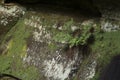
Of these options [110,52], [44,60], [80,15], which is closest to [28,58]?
[44,60]

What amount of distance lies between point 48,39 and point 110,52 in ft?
2.52

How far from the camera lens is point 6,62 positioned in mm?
3721

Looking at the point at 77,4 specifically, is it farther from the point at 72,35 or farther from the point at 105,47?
the point at 105,47

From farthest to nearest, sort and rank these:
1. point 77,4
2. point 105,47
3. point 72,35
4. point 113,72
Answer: point 77,4 < point 72,35 < point 105,47 < point 113,72

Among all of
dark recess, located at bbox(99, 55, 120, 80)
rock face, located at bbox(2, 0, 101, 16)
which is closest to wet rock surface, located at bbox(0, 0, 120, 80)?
rock face, located at bbox(2, 0, 101, 16)

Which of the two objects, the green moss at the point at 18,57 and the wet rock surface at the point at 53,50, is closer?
the wet rock surface at the point at 53,50

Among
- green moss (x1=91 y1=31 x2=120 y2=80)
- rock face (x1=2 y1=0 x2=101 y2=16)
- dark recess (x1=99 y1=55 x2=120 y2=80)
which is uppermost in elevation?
dark recess (x1=99 y1=55 x2=120 y2=80)

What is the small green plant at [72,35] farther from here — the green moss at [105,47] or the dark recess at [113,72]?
the dark recess at [113,72]

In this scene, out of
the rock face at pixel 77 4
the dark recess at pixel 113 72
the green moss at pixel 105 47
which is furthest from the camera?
the rock face at pixel 77 4

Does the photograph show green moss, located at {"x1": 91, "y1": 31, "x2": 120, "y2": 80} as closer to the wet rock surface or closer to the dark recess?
the wet rock surface

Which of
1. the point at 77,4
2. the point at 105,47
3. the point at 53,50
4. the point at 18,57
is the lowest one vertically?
the point at 18,57

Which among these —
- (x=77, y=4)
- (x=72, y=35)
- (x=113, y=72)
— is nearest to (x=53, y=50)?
(x=72, y=35)

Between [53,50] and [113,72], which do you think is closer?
[113,72]

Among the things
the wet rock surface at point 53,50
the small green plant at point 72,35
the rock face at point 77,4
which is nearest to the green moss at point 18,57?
the wet rock surface at point 53,50
